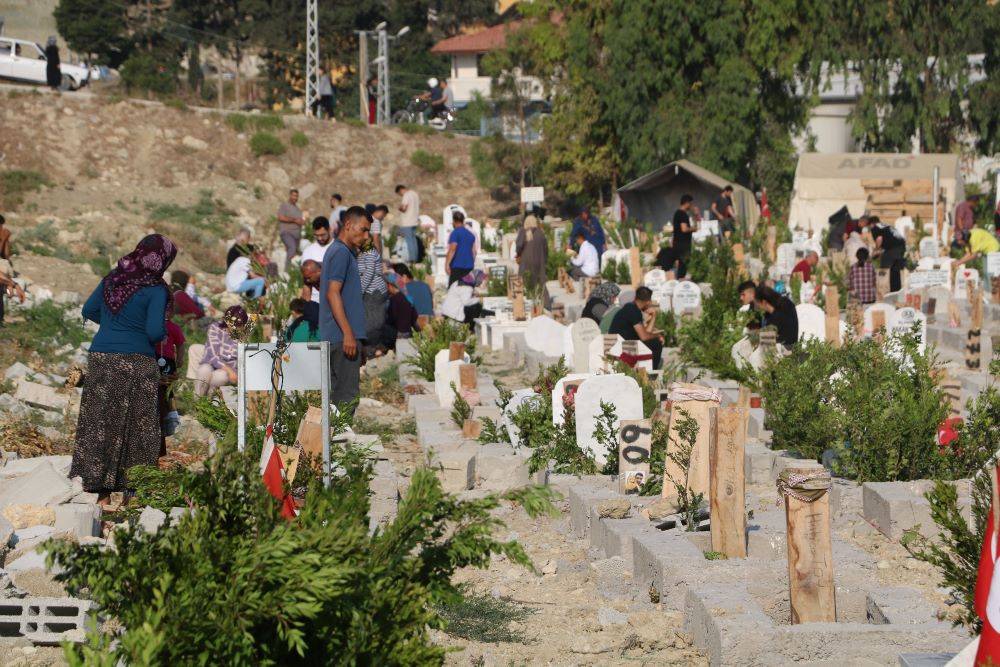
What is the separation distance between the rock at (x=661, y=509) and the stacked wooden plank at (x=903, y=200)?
22.2 metres

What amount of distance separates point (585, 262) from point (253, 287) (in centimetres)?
532

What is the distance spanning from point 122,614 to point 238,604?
0.49m

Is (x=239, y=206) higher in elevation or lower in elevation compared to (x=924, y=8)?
lower

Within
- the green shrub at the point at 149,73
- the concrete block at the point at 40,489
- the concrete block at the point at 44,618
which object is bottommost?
the concrete block at the point at 44,618

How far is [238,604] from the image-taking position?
13.7 feet

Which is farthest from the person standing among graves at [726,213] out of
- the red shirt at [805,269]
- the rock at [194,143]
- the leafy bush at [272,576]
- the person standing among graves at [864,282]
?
the leafy bush at [272,576]

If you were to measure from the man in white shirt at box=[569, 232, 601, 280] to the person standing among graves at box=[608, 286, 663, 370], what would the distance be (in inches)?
277

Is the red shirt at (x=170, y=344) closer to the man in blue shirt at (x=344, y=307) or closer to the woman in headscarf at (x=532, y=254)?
the man in blue shirt at (x=344, y=307)

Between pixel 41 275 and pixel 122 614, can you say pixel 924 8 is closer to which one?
pixel 41 275

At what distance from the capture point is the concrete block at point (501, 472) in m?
9.62

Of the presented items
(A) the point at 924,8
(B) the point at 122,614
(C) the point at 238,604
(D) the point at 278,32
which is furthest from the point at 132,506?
(D) the point at 278,32

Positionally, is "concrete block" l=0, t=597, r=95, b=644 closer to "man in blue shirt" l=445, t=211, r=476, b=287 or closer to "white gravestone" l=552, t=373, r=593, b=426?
"white gravestone" l=552, t=373, r=593, b=426

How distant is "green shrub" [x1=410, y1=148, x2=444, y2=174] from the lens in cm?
3919

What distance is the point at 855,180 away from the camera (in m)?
30.1
